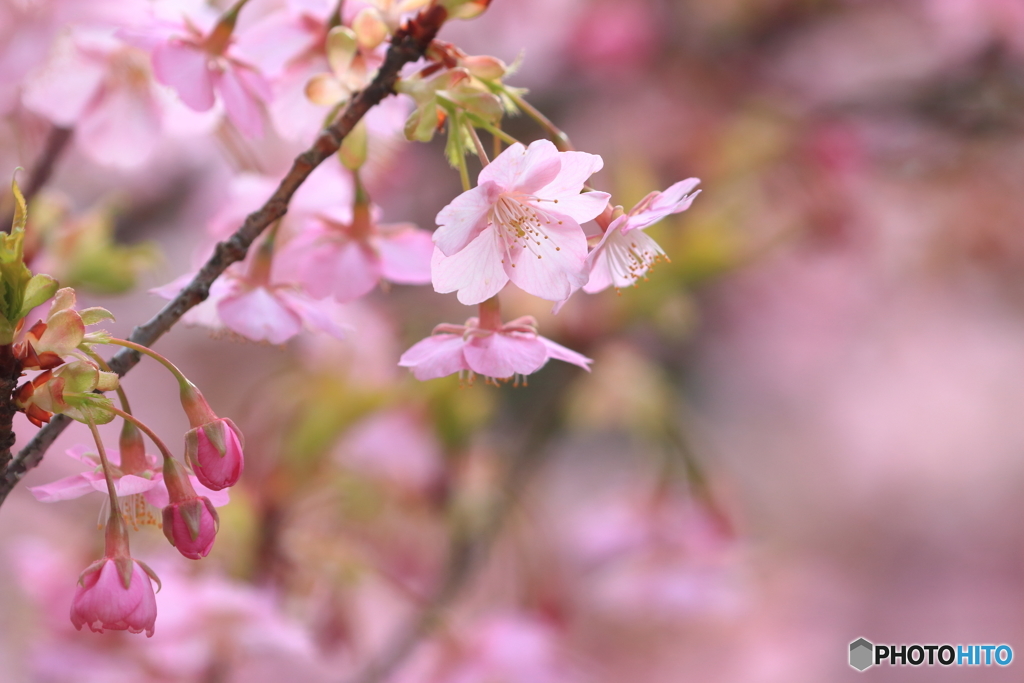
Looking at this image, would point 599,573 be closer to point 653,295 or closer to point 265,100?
point 653,295

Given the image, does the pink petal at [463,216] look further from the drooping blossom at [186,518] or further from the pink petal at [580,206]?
the drooping blossom at [186,518]

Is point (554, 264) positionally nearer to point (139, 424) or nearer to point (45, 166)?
point (139, 424)

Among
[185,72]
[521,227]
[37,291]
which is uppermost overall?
[185,72]

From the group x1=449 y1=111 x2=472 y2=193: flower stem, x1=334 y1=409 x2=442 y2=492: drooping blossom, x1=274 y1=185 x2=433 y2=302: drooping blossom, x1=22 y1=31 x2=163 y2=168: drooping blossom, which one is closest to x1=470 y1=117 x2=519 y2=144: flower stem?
x1=449 y1=111 x2=472 y2=193: flower stem

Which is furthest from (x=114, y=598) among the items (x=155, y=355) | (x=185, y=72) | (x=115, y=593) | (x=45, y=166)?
(x=45, y=166)

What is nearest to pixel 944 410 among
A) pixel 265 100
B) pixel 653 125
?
pixel 653 125

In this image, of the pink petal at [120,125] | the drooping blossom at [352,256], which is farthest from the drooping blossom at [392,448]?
the drooping blossom at [352,256]

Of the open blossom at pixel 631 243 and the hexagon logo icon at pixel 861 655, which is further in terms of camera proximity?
the hexagon logo icon at pixel 861 655
